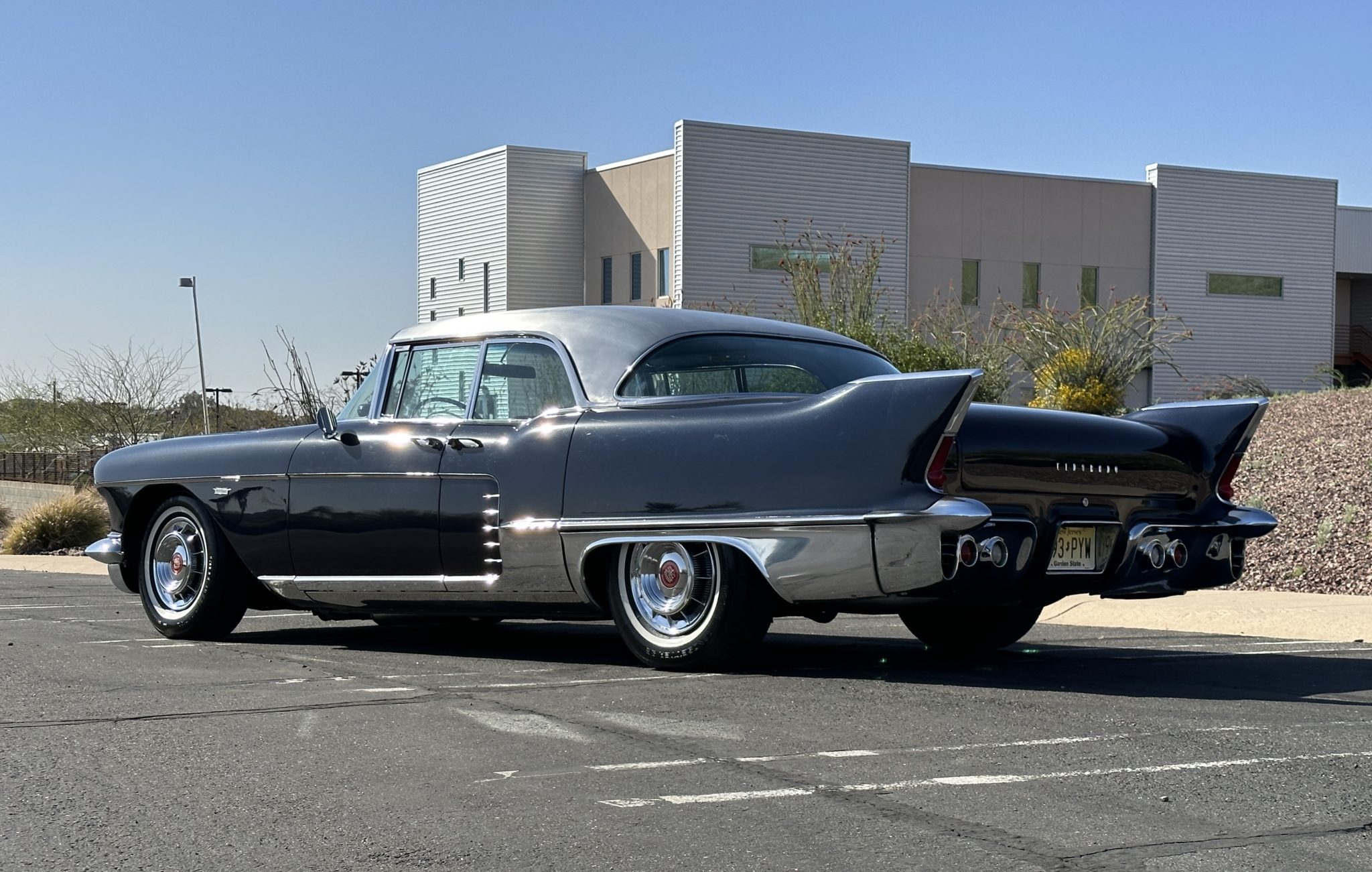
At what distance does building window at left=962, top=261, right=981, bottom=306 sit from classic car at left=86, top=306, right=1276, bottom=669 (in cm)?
3333

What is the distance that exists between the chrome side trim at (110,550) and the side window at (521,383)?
8.33ft

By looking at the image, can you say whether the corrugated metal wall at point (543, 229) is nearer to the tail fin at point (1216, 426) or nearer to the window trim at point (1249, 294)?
the window trim at point (1249, 294)

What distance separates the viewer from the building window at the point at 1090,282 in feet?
137

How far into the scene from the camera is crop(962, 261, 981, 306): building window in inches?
1601

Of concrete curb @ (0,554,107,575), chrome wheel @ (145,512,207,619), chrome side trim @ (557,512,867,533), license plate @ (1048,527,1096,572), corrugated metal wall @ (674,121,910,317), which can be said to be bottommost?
concrete curb @ (0,554,107,575)

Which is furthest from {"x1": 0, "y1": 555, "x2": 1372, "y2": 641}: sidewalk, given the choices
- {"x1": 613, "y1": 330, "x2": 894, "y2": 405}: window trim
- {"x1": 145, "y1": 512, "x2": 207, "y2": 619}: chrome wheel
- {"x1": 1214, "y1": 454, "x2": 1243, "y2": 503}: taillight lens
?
{"x1": 145, "y1": 512, "x2": 207, "y2": 619}: chrome wheel

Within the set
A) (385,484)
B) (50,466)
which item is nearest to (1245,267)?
(50,466)

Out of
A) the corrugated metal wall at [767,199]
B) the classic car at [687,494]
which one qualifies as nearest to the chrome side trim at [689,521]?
Answer: the classic car at [687,494]

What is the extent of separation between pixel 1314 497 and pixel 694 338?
7.83 metres

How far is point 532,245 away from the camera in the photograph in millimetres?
39656

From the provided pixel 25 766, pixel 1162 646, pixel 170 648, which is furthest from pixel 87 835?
pixel 1162 646

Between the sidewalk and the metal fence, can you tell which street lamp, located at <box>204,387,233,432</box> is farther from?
the sidewalk

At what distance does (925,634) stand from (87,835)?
4.83 metres

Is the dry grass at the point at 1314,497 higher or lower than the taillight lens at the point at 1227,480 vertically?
lower
